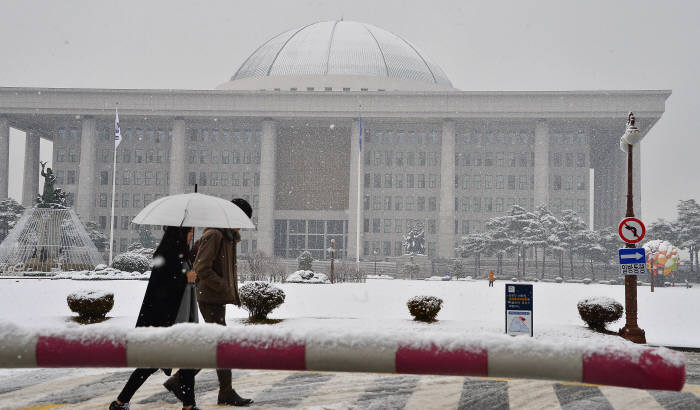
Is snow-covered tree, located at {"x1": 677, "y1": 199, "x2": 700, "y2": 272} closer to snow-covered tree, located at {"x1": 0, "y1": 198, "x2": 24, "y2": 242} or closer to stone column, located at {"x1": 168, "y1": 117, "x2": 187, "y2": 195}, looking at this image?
stone column, located at {"x1": 168, "y1": 117, "x2": 187, "y2": 195}

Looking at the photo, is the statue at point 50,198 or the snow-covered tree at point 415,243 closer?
the statue at point 50,198

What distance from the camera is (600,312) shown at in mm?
17531

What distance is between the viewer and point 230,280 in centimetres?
752

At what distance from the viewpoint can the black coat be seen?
6.87 meters

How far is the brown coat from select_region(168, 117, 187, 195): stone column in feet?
281

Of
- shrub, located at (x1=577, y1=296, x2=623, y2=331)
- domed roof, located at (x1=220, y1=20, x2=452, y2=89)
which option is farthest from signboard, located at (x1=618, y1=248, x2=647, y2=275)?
domed roof, located at (x1=220, y1=20, x2=452, y2=89)

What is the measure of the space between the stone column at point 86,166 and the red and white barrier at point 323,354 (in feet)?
300

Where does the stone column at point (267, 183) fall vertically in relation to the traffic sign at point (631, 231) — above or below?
above

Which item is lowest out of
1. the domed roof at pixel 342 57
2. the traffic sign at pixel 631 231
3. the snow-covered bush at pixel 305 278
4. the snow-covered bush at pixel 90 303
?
the snow-covered bush at pixel 305 278

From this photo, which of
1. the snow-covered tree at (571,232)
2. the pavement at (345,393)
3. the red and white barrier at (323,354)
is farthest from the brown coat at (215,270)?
the snow-covered tree at (571,232)

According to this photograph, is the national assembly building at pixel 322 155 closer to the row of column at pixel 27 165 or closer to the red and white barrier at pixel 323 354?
the row of column at pixel 27 165

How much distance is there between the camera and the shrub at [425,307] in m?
18.8

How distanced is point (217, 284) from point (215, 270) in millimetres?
187

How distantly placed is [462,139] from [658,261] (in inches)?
1944
